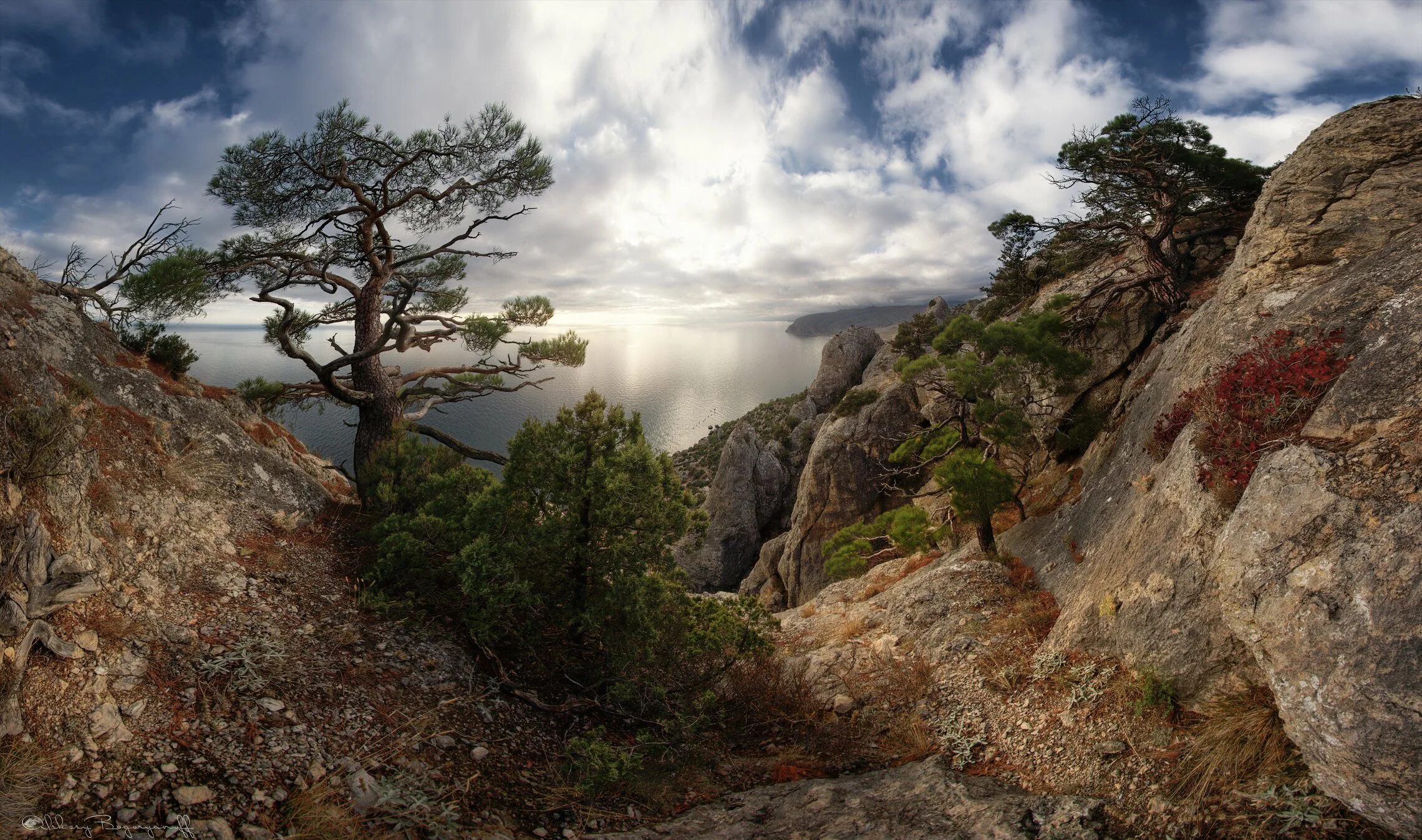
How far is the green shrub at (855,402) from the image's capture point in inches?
1162

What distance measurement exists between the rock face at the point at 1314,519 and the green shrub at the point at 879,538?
130 inches

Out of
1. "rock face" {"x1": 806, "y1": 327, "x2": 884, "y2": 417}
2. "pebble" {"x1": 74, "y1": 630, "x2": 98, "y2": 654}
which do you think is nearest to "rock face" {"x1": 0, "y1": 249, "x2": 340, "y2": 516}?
"pebble" {"x1": 74, "y1": 630, "x2": 98, "y2": 654}

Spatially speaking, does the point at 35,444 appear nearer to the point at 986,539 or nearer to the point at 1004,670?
the point at 1004,670

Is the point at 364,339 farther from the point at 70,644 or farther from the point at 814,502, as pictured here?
the point at 814,502

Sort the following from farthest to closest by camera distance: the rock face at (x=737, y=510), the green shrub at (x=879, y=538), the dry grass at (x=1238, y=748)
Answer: the rock face at (x=737, y=510)
the green shrub at (x=879, y=538)
the dry grass at (x=1238, y=748)

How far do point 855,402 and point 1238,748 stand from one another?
25.6m

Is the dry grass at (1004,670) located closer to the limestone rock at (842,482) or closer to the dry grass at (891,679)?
the dry grass at (891,679)

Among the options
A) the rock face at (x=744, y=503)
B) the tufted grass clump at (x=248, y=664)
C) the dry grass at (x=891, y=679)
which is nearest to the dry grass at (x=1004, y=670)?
the dry grass at (x=891, y=679)

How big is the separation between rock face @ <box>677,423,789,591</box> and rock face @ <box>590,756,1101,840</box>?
28.8 meters

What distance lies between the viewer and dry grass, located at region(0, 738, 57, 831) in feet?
10.7

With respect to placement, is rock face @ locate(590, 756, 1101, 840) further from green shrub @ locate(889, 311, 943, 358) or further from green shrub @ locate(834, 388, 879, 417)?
green shrub @ locate(889, 311, 943, 358)

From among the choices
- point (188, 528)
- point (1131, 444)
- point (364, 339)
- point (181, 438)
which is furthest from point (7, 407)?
point (1131, 444)

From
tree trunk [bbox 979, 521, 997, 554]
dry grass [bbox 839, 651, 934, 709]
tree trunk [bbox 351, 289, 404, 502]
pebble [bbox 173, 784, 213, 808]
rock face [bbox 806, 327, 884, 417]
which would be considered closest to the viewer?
pebble [bbox 173, 784, 213, 808]

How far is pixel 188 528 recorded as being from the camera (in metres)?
6.72
